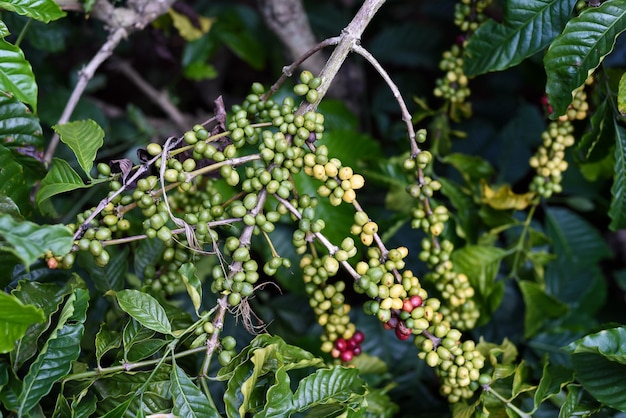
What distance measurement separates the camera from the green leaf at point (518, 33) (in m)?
0.98

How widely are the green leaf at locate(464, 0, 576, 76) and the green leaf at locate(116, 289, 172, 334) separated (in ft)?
2.30

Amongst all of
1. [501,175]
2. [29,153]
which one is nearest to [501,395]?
[501,175]

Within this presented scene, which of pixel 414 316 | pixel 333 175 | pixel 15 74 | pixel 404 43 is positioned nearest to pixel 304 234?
pixel 333 175

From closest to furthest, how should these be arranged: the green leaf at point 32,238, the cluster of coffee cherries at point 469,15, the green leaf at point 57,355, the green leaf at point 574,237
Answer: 1. the green leaf at point 32,238
2. the green leaf at point 57,355
3. the cluster of coffee cherries at point 469,15
4. the green leaf at point 574,237

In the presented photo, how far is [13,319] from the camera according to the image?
27.6 inches

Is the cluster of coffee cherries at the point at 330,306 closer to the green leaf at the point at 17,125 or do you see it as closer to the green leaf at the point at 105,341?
the green leaf at the point at 105,341

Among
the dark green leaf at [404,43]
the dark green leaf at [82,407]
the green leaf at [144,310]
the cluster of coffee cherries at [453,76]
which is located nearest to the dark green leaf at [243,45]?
the dark green leaf at [404,43]

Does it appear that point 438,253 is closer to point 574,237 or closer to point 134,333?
point 134,333

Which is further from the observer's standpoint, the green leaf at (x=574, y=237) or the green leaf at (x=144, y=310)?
the green leaf at (x=574, y=237)

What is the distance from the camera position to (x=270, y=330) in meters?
1.41

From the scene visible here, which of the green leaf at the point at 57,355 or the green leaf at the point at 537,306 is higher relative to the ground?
the green leaf at the point at 57,355

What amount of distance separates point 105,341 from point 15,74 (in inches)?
16.2

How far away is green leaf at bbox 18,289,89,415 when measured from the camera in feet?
2.50

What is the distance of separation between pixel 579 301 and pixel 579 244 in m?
0.15
